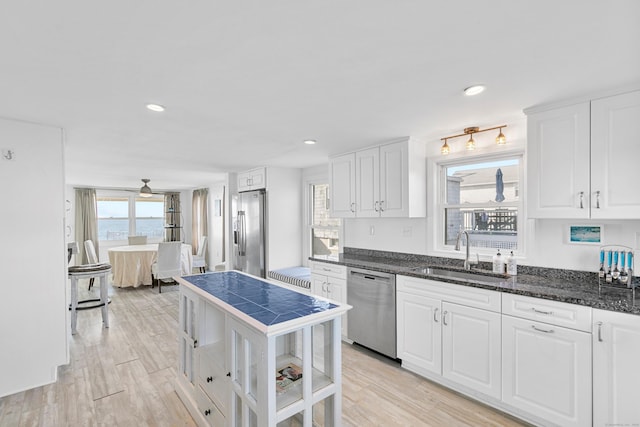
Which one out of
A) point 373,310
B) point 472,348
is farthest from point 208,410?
point 472,348

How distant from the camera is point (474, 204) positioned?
300cm

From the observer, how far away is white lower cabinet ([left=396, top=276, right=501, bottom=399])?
2.19m

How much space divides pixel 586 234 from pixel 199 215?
7960 millimetres

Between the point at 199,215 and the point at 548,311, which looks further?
the point at 199,215

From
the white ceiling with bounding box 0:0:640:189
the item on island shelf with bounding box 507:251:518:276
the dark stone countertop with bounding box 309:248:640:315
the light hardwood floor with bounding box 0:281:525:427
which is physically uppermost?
the white ceiling with bounding box 0:0:640:189

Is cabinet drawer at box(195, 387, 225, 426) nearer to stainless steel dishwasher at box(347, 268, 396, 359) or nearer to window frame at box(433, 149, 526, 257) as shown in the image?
stainless steel dishwasher at box(347, 268, 396, 359)

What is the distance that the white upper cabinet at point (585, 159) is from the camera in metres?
1.89

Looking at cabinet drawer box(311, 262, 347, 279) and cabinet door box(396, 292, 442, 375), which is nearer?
cabinet door box(396, 292, 442, 375)

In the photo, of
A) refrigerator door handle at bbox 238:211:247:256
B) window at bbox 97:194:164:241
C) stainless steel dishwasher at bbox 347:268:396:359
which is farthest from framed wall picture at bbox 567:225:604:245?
window at bbox 97:194:164:241

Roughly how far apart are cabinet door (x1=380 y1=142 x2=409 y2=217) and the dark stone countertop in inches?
23.4

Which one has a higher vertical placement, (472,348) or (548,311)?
(548,311)

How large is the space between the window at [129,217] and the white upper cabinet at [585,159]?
29.5 feet

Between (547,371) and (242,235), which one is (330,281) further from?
(242,235)

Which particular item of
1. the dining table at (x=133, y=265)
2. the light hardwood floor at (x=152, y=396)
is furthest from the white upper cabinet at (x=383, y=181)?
the dining table at (x=133, y=265)
